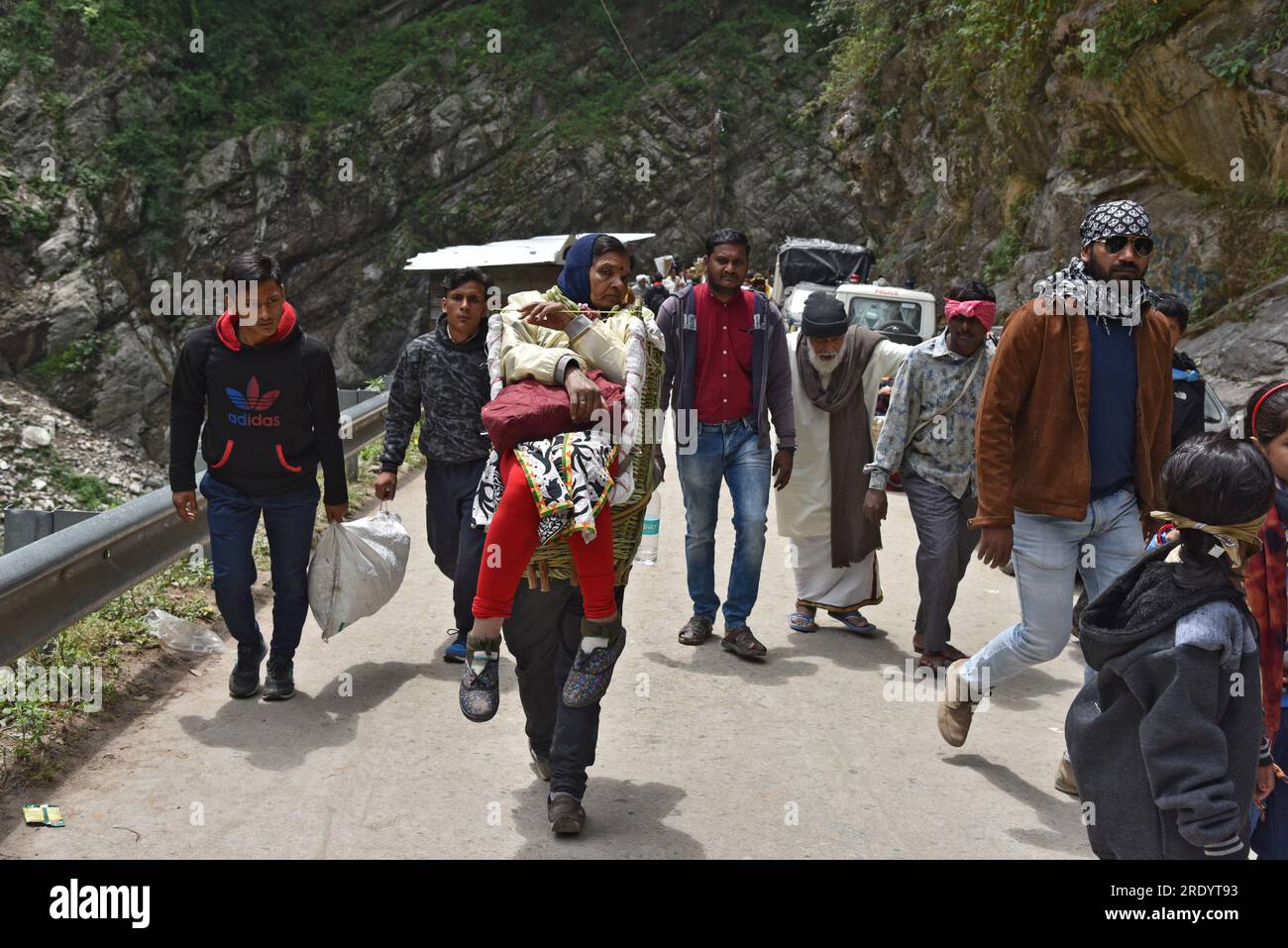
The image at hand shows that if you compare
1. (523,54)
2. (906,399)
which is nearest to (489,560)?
(906,399)

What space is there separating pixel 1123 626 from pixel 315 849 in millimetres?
2567

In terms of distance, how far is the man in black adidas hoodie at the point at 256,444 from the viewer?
218 inches

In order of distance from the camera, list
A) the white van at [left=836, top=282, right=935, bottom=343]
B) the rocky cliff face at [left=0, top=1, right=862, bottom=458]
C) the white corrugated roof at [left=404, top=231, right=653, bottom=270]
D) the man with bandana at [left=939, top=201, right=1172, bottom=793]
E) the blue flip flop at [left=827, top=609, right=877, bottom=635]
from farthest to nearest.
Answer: the rocky cliff face at [left=0, top=1, right=862, bottom=458]
the white corrugated roof at [left=404, top=231, right=653, bottom=270]
the white van at [left=836, top=282, right=935, bottom=343]
the blue flip flop at [left=827, top=609, right=877, bottom=635]
the man with bandana at [left=939, top=201, right=1172, bottom=793]

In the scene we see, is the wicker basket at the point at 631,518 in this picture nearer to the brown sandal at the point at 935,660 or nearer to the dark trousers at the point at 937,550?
the dark trousers at the point at 937,550

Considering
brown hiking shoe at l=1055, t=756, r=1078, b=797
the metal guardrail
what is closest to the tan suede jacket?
brown hiking shoe at l=1055, t=756, r=1078, b=797

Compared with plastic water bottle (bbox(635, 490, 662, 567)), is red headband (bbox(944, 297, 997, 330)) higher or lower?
higher

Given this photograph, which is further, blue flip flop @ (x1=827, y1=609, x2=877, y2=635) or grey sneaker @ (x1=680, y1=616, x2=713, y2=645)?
blue flip flop @ (x1=827, y1=609, x2=877, y2=635)

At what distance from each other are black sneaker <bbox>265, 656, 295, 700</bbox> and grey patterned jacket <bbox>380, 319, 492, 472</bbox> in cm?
107

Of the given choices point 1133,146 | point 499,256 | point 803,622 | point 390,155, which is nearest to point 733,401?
point 803,622

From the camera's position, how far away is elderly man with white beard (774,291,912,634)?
716cm

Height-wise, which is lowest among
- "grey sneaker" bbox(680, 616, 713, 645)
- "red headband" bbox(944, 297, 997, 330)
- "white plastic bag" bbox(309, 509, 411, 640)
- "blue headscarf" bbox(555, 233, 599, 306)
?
"grey sneaker" bbox(680, 616, 713, 645)

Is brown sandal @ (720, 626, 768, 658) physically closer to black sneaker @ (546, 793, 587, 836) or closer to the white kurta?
the white kurta

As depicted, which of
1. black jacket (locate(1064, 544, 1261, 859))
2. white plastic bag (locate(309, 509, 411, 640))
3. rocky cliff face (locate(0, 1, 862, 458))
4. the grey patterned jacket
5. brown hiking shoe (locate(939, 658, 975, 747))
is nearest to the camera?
black jacket (locate(1064, 544, 1261, 859))

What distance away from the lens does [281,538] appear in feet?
18.9
